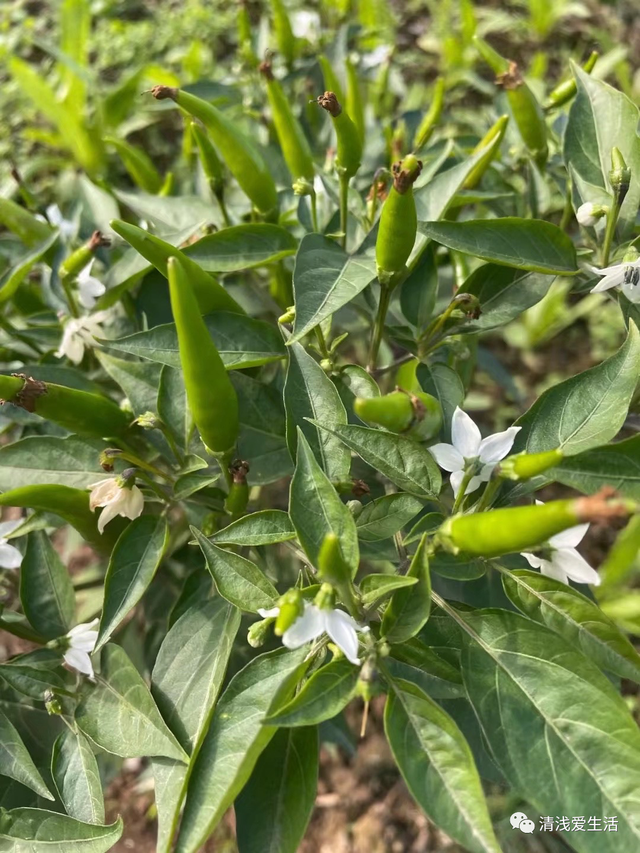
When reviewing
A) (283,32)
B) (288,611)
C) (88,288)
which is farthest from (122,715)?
(283,32)

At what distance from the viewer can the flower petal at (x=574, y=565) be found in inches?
37.9

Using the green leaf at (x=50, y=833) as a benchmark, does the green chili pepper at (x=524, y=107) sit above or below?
above

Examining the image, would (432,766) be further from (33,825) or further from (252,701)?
(33,825)

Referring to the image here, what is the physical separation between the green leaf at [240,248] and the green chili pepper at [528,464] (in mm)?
600

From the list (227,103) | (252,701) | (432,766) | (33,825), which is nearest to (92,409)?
(252,701)

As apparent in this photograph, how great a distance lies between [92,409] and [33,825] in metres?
0.67

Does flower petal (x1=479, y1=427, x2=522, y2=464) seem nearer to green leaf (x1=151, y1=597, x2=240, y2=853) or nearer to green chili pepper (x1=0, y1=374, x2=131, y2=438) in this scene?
green leaf (x1=151, y1=597, x2=240, y2=853)

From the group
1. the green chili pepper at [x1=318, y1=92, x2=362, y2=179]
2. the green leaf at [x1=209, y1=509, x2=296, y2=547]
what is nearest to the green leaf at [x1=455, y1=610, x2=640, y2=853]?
the green leaf at [x1=209, y1=509, x2=296, y2=547]

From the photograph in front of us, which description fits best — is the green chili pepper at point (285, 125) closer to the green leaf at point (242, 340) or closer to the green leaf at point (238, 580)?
the green leaf at point (242, 340)

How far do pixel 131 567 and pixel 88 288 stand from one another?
59cm

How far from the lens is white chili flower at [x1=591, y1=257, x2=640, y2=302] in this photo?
3.53ft

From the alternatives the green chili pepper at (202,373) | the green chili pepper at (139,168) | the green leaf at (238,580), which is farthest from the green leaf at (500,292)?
the green chili pepper at (139,168)

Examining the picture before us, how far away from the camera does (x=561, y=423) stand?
1046 millimetres

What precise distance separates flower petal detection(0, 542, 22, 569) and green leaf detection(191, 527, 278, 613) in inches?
15.8
